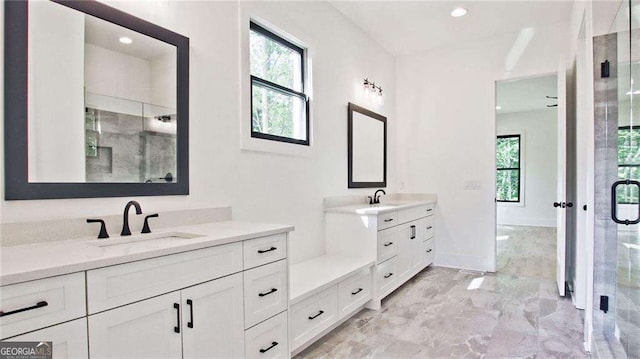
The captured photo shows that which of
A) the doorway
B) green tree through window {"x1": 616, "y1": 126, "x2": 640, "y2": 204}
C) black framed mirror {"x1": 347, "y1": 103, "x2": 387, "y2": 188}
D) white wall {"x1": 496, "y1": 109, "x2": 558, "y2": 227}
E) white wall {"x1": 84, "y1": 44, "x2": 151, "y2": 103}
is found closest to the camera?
white wall {"x1": 84, "y1": 44, "x2": 151, "y2": 103}

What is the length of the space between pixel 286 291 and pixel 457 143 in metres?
3.37

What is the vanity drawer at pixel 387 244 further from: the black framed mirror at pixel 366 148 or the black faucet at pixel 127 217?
the black faucet at pixel 127 217

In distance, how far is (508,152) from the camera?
28.3ft

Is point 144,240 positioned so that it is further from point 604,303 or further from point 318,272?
point 604,303

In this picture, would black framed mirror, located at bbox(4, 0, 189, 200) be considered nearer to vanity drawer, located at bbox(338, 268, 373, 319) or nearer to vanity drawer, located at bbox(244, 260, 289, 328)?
vanity drawer, located at bbox(244, 260, 289, 328)

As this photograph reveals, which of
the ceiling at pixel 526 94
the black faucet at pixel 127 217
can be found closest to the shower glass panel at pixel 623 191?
the black faucet at pixel 127 217

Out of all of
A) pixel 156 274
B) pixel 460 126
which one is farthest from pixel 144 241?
pixel 460 126

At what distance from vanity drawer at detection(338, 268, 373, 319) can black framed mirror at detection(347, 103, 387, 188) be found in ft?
3.66

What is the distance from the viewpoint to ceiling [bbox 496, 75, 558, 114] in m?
5.72

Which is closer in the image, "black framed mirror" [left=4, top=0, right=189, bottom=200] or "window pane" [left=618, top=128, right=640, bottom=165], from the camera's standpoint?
"black framed mirror" [left=4, top=0, right=189, bottom=200]

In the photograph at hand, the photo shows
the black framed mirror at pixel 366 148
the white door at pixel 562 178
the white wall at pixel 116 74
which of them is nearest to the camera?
the white wall at pixel 116 74

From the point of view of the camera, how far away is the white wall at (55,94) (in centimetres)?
143

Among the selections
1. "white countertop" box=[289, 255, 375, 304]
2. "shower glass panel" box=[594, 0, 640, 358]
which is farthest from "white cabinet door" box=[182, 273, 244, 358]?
"shower glass panel" box=[594, 0, 640, 358]

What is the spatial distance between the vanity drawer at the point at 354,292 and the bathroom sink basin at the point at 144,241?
4.23 feet
